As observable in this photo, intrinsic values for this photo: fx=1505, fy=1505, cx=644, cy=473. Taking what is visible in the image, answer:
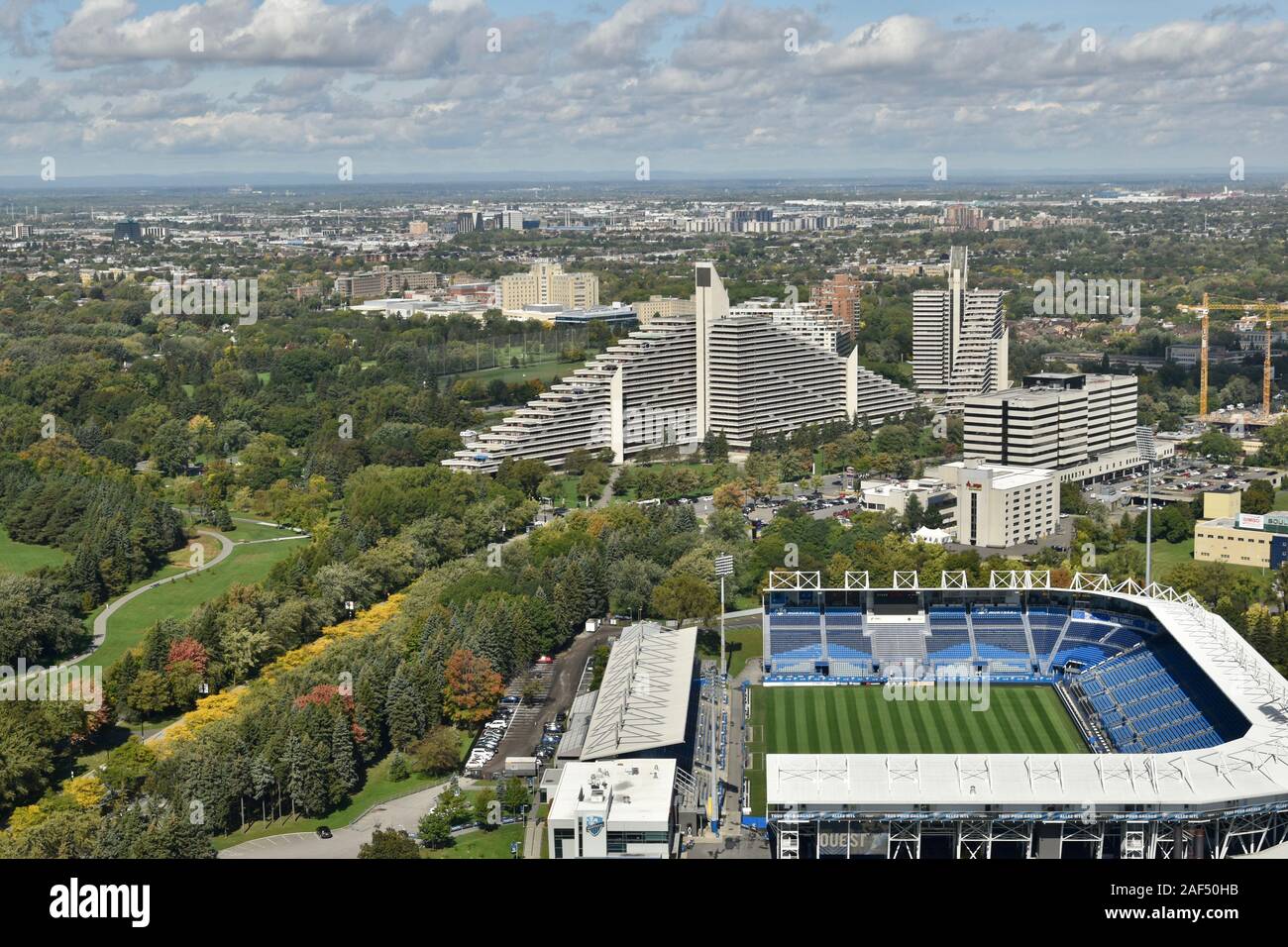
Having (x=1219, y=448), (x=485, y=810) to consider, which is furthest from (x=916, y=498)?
(x=485, y=810)

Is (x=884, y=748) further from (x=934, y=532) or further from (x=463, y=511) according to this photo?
(x=463, y=511)

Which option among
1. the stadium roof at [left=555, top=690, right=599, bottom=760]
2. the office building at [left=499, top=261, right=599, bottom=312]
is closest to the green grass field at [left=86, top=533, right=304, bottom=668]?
the stadium roof at [left=555, top=690, right=599, bottom=760]

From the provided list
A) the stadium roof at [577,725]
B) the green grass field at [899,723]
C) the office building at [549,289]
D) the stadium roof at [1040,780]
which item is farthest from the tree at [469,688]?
the office building at [549,289]

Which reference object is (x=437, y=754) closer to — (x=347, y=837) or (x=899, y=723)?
(x=347, y=837)

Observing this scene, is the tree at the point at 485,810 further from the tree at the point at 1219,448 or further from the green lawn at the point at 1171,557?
the tree at the point at 1219,448

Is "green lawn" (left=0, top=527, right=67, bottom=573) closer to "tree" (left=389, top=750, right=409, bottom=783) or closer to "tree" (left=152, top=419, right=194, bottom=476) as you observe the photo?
"tree" (left=152, top=419, right=194, bottom=476)

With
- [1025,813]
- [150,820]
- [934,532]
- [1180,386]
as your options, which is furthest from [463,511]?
[1180,386]
